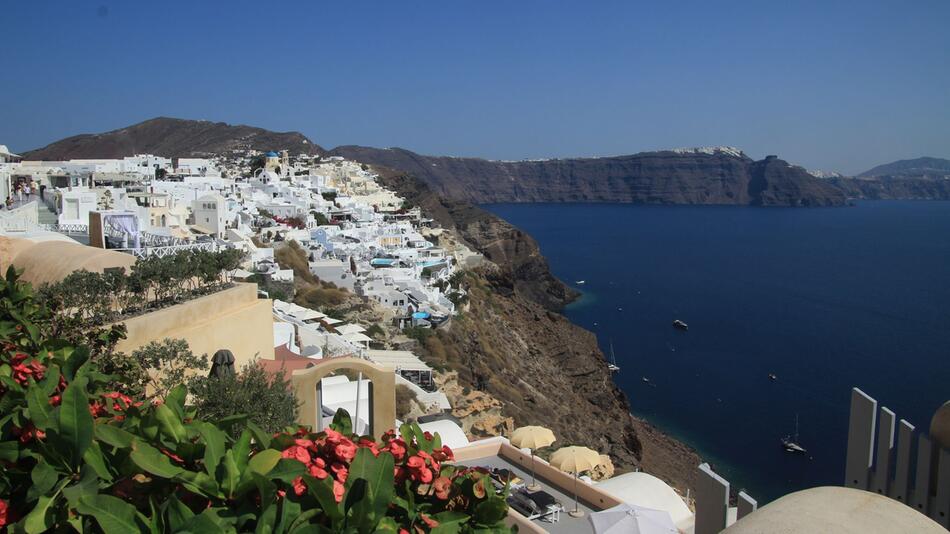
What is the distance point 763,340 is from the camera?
125 feet

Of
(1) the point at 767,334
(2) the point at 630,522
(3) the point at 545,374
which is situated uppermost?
(2) the point at 630,522

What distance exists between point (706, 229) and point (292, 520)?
356ft

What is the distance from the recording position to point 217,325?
28.6 ft

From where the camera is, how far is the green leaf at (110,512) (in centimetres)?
187

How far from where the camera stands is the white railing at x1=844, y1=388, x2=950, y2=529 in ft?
10.1

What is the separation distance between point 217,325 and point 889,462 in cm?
746

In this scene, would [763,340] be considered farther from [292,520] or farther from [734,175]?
[734,175]

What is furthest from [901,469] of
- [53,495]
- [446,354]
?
[446,354]

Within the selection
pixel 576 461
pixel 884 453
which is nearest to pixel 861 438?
pixel 884 453

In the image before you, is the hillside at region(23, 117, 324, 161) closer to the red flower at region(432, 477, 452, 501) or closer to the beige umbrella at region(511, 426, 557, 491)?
the beige umbrella at region(511, 426, 557, 491)

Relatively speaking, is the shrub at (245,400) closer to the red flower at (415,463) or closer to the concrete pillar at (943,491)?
the red flower at (415,463)

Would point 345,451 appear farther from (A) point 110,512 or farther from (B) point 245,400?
(B) point 245,400

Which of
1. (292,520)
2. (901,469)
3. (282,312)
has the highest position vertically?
(292,520)

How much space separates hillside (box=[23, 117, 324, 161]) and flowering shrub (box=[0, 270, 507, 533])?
245 ft
